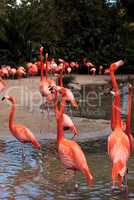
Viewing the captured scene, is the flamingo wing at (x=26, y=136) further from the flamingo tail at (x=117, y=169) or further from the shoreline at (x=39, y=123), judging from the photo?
the flamingo tail at (x=117, y=169)

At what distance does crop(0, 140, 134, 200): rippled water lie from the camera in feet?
21.1

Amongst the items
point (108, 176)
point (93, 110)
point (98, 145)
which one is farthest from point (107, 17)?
point (108, 176)

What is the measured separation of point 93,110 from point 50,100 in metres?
2.13

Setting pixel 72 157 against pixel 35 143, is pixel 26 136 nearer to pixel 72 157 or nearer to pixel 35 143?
pixel 35 143

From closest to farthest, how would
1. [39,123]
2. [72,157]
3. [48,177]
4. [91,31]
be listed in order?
[72,157], [48,177], [39,123], [91,31]

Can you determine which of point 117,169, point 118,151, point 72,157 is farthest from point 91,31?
point 117,169

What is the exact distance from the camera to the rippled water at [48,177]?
6430 mm

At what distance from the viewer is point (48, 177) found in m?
7.34

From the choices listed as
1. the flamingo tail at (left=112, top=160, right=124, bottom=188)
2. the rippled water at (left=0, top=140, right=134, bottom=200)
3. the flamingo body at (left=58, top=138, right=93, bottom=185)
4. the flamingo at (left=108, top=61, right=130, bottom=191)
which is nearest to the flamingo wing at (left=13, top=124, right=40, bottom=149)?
the rippled water at (left=0, top=140, right=134, bottom=200)

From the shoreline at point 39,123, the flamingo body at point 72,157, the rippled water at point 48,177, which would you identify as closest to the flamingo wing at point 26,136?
the rippled water at point 48,177

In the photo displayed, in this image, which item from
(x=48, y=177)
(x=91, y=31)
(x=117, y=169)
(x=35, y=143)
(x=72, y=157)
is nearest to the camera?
(x=117, y=169)

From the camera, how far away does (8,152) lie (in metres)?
8.88

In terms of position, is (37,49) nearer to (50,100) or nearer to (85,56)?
(85,56)

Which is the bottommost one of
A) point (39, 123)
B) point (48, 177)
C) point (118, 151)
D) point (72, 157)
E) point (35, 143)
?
point (39, 123)
